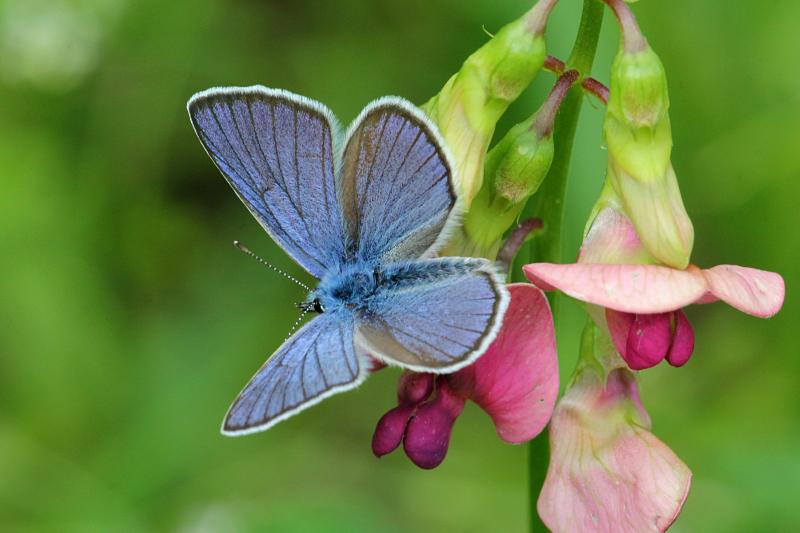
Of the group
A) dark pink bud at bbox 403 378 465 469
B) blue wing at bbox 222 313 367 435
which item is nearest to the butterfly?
blue wing at bbox 222 313 367 435

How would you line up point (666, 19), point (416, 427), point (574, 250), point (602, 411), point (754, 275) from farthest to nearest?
1. point (666, 19)
2. point (574, 250)
3. point (602, 411)
4. point (416, 427)
5. point (754, 275)

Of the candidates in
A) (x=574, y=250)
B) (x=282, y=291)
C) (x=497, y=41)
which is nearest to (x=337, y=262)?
(x=497, y=41)

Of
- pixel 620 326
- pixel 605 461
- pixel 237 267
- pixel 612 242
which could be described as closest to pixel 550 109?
pixel 612 242

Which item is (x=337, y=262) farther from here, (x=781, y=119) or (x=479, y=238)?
(x=781, y=119)

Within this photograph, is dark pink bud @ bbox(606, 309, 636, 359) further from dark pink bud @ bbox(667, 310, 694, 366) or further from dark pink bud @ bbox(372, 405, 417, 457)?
dark pink bud @ bbox(372, 405, 417, 457)

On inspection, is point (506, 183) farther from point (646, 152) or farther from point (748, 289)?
point (748, 289)

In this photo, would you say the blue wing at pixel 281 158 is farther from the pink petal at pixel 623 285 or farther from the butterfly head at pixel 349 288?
the pink petal at pixel 623 285

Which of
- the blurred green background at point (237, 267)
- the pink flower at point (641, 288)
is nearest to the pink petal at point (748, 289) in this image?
the pink flower at point (641, 288)
